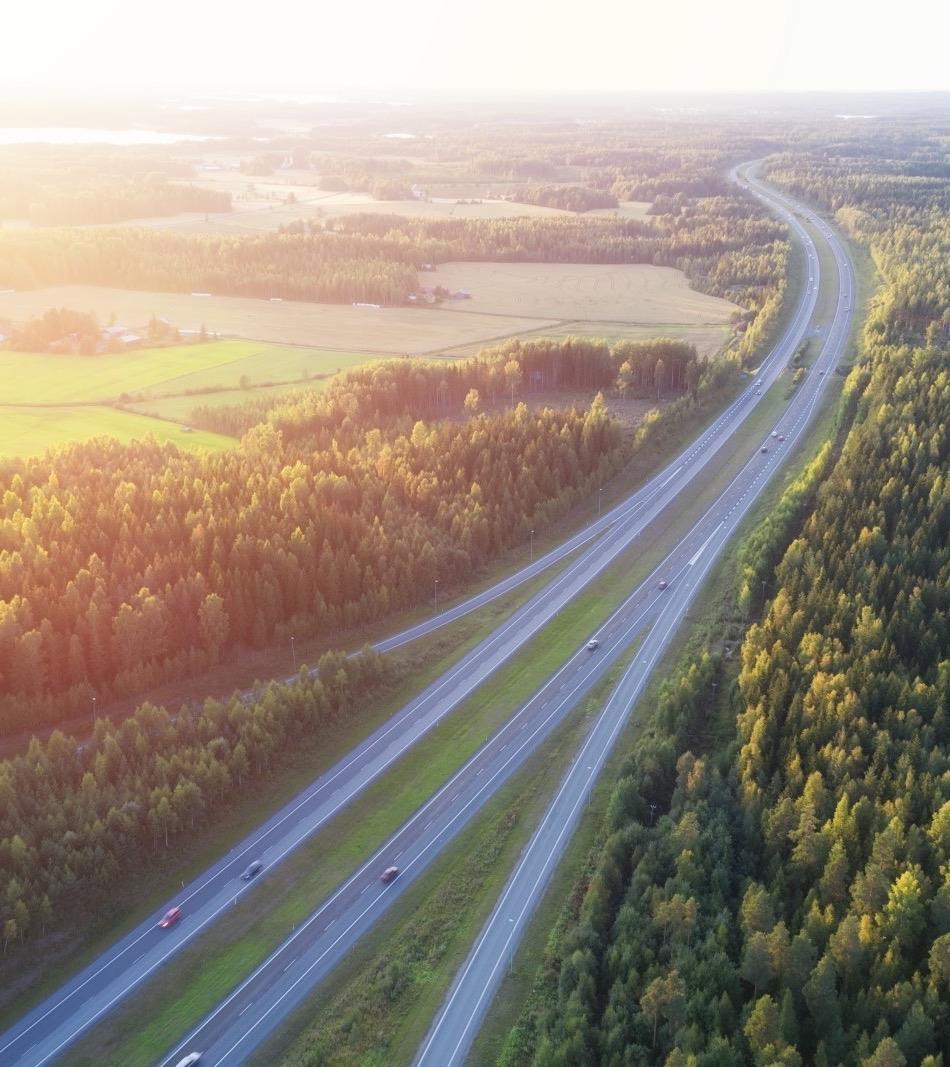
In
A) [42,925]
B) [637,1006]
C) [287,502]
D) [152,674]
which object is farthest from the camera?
[287,502]

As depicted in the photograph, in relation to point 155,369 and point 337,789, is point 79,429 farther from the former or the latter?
point 337,789

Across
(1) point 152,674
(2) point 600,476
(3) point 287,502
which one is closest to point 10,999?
(1) point 152,674

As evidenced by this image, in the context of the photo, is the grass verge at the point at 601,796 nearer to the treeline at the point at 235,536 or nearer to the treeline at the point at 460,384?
the treeline at the point at 235,536

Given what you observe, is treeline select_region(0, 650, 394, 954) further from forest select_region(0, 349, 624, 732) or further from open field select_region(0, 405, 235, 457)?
open field select_region(0, 405, 235, 457)

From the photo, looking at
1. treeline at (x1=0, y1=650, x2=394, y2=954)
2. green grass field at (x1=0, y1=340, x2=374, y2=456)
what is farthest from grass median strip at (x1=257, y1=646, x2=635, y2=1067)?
green grass field at (x1=0, y1=340, x2=374, y2=456)

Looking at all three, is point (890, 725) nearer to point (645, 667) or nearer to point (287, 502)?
point (645, 667)

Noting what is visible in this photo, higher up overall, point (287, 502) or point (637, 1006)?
point (287, 502)

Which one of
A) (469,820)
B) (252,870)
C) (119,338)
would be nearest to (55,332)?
(119,338)
